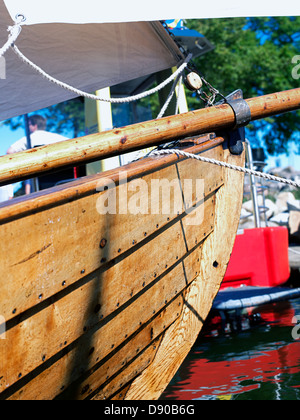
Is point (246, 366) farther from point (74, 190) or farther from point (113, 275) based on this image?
point (74, 190)

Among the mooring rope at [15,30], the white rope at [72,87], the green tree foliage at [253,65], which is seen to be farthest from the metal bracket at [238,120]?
the green tree foliage at [253,65]

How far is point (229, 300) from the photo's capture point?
535cm

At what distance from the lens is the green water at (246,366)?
327 centimetres

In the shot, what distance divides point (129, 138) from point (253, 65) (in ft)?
64.3

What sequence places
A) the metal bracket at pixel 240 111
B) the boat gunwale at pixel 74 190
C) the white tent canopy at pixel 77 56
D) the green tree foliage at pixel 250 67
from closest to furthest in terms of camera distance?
the boat gunwale at pixel 74 190
the metal bracket at pixel 240 111
the white tent canopy at pixel 77 56
the green tree foliage at pixel 250 67

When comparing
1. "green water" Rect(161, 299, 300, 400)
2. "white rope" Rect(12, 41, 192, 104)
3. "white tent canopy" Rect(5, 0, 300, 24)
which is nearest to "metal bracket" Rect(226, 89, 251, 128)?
"white tent canopy" Rect(5, 0, 300, 24)

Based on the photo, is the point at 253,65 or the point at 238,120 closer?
the point at 238,120

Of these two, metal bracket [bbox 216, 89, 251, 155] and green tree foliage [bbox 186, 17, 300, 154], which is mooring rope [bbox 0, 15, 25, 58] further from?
green tree foliage [bbox 186, 17, 300, 154]

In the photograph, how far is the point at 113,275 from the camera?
200 cm

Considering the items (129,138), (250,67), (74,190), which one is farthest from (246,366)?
(250,67)

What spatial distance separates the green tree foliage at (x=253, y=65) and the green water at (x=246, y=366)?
49.5ft

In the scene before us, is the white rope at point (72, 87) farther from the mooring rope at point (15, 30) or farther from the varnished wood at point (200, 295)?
the varnished wood at point (200, 295)
